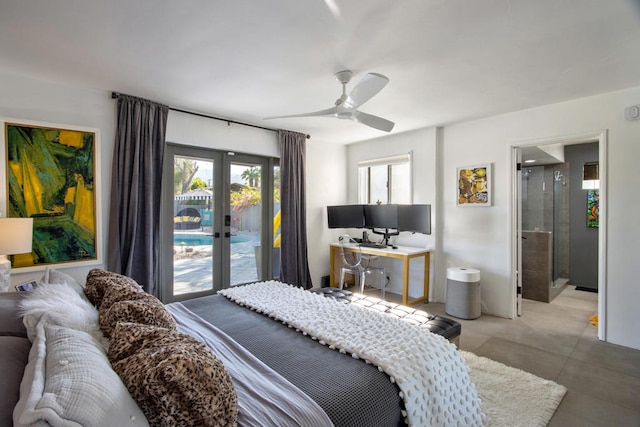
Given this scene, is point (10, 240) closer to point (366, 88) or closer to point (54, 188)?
point (54, 188)

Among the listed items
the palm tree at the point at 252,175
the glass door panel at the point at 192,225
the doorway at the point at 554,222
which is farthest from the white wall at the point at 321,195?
the doorway at the point at 554,222

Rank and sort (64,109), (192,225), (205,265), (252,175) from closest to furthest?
1. (64,109)
2. (192,225)
3. (205,265)
4. (252,175)

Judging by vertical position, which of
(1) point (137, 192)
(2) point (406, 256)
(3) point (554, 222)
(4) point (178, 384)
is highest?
(1) point (137, 192)

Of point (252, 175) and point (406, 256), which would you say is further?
point (252, 175)

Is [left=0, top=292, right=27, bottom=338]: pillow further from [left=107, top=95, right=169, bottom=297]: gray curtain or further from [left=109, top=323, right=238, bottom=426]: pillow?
[left=107, top=95, right=169, bottom=297]: gray curtain

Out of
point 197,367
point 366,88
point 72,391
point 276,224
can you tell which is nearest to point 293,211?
point 276,224

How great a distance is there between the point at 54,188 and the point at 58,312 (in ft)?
7.02

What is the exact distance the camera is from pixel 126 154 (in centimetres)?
318

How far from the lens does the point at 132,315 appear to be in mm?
1353

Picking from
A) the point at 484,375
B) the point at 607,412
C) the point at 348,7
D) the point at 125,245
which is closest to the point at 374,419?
the point at 484,375

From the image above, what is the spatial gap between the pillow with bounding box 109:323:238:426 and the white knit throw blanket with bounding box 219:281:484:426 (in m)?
0.76

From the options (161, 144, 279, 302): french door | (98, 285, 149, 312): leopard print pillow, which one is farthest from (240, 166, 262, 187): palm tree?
(98, 285, 149, 312): leopard print pillow

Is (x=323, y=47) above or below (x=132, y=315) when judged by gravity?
above

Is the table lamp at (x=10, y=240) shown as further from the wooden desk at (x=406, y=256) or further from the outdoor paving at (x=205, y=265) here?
the wooden desk at (x=406, y=256)
